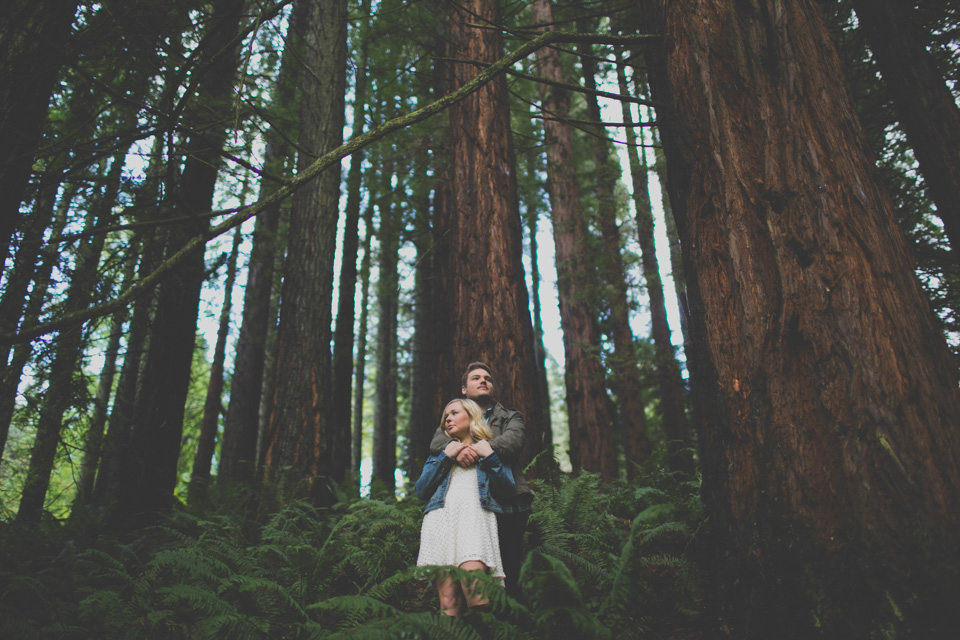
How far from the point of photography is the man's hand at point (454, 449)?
3.11 metres

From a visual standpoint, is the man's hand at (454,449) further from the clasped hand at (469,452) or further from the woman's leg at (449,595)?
the woman's leg at (449,595)

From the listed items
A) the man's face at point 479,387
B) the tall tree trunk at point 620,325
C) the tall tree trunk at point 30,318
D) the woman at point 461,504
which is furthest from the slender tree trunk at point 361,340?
the woman at point 461,504

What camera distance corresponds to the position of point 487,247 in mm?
5398

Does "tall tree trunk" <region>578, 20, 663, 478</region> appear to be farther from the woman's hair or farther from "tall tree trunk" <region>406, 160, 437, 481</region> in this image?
the woman's hair

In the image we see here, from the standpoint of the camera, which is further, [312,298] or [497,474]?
[312,298]

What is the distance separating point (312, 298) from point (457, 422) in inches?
143

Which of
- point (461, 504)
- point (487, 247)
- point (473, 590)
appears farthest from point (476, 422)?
point (487, 247)

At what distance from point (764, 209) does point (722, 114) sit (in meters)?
0.60

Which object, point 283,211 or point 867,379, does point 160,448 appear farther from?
point 283,211

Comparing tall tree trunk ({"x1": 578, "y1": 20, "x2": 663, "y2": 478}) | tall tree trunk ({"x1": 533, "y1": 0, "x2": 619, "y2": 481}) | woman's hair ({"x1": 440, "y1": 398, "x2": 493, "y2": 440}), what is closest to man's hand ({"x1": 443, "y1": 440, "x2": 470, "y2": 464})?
woman's hair ({"x1": 440, "y1": 398, "x2": 493, "y2": 440})

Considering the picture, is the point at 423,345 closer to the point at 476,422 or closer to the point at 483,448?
the point at 476,422

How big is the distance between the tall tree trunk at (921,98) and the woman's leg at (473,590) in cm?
492

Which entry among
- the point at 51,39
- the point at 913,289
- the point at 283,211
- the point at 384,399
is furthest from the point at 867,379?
the point at 283,211

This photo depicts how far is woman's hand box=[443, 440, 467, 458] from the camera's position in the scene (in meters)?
3.12
